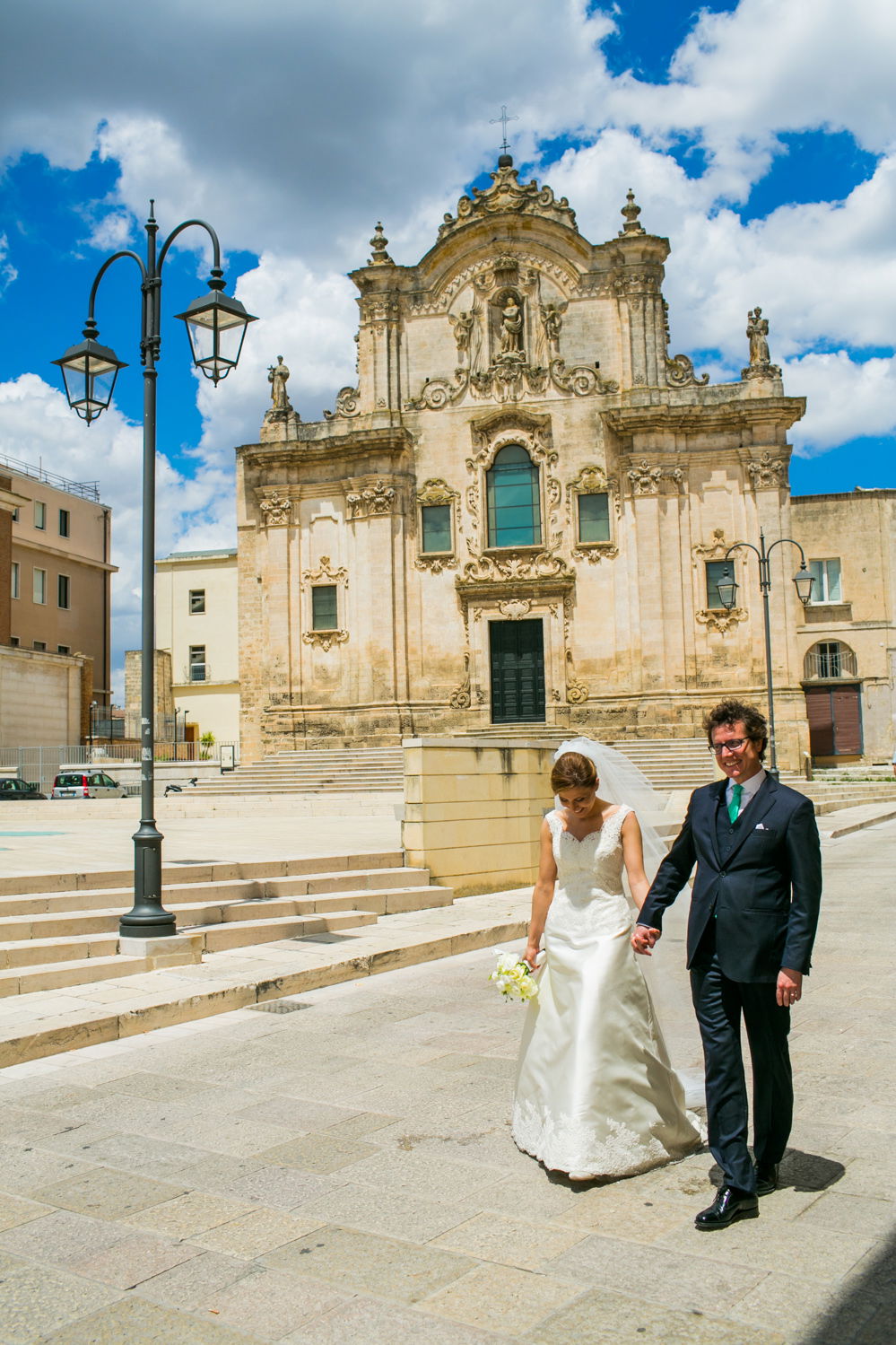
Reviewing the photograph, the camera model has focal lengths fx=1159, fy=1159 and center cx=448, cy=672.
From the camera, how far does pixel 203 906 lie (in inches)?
443

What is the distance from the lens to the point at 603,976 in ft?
17.0

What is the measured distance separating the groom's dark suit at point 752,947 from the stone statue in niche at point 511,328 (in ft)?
108

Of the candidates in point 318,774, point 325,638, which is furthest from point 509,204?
point 318,774

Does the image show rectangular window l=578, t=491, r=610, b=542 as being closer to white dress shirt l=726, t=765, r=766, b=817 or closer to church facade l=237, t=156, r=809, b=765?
church facade l=237, t=156, r=809, b=765

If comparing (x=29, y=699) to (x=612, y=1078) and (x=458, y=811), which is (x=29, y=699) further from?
(x=612, y=1078)

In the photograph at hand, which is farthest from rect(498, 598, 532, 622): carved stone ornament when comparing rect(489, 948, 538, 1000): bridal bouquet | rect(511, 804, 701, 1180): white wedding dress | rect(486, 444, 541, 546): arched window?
rect(489, 948, 538, 1000): bridal bouquet

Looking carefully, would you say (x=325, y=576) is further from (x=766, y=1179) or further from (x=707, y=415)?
(x=766, y=1179)

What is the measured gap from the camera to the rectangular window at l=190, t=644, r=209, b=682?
175 feet

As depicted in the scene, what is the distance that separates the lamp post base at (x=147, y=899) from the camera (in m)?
9.70

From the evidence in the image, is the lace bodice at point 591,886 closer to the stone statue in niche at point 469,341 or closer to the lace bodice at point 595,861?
the lace bodice at point 595,861

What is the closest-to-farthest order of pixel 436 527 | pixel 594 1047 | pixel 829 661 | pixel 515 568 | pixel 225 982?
pixel 594 1047 < pixel 225 982 < pixel 515 568 < pixel 436 527 < pixel 829 661

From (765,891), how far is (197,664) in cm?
5065

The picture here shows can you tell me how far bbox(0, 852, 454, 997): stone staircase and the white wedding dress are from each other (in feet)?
16.3

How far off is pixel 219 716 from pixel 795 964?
49.2m
